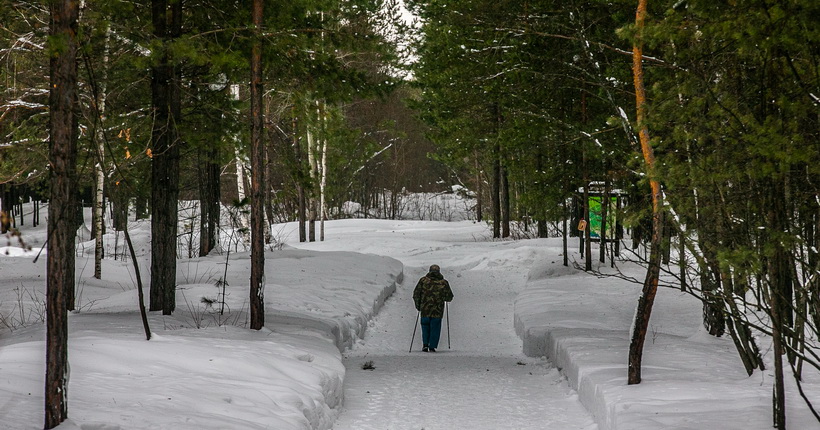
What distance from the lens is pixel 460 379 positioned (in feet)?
34.8

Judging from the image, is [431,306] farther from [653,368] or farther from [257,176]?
[653,368]

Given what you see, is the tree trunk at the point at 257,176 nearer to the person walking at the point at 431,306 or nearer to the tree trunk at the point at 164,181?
the tree trunk at the point at 164,181

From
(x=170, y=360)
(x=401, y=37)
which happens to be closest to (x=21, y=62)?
(x=170, y=360)

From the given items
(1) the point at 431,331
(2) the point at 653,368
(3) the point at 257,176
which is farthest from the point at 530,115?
(2) the point at 653,368

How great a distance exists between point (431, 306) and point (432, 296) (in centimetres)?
21

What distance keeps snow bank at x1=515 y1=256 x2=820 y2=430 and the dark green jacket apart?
165cm

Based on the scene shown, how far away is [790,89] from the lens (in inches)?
237

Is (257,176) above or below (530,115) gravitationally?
below

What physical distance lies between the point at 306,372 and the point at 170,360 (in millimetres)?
1544

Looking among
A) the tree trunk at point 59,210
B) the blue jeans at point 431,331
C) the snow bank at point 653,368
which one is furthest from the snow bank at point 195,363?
the snow bank at point 653,368

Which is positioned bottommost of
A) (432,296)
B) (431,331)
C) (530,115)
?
(431,331)

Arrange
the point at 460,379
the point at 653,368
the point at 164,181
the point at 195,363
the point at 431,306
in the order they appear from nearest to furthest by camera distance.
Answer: the point at 195,363
the point at 653,368
the point at 460,379
the point at 164,181
the point at 431,306

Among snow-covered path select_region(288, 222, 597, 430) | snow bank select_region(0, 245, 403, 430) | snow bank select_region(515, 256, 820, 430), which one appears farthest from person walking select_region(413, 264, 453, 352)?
snow bank select_region(515, 256, 820, 430)

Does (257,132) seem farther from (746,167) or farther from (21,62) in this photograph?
(21,62)
